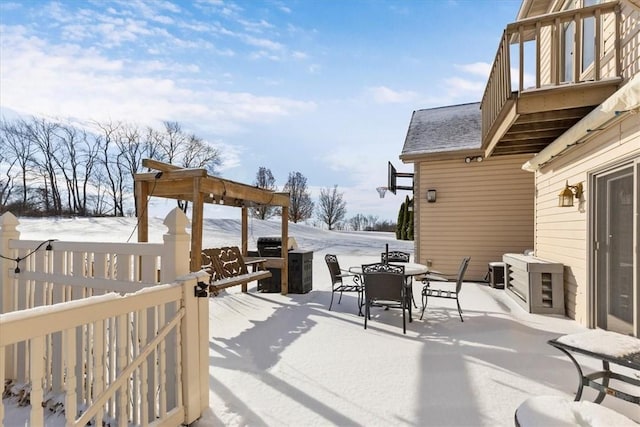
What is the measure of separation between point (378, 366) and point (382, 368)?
0.16ft

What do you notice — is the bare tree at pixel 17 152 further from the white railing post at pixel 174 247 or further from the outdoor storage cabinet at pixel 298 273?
the white railing post at pixel 174 247

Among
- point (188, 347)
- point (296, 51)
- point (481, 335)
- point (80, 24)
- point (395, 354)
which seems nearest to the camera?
point (188, 347)

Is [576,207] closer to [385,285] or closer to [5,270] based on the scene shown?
[385,285]

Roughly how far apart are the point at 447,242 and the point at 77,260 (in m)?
7.34

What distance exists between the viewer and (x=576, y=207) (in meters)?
4.43

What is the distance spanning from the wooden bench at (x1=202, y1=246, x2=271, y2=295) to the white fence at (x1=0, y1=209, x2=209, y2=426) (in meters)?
1.74

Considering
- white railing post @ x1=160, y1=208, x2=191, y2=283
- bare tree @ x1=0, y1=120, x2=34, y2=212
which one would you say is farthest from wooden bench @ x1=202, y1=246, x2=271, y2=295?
bare tree @ x1=0, y1=120, x2=34, y2=212

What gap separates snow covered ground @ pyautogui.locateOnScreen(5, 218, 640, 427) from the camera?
88.4 inches

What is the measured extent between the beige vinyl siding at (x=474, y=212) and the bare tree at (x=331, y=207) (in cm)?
2528

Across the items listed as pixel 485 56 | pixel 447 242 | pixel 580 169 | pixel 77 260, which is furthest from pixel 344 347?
pixel 485 56

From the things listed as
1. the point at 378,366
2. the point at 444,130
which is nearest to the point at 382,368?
the point at 378,366

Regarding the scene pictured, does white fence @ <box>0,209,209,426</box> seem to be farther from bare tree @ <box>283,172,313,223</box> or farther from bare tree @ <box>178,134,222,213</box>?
bare tree @ <box>283,172,313,223</box>

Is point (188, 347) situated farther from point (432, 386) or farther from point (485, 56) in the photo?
point (485, 56)

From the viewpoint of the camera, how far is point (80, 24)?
6.12 m
